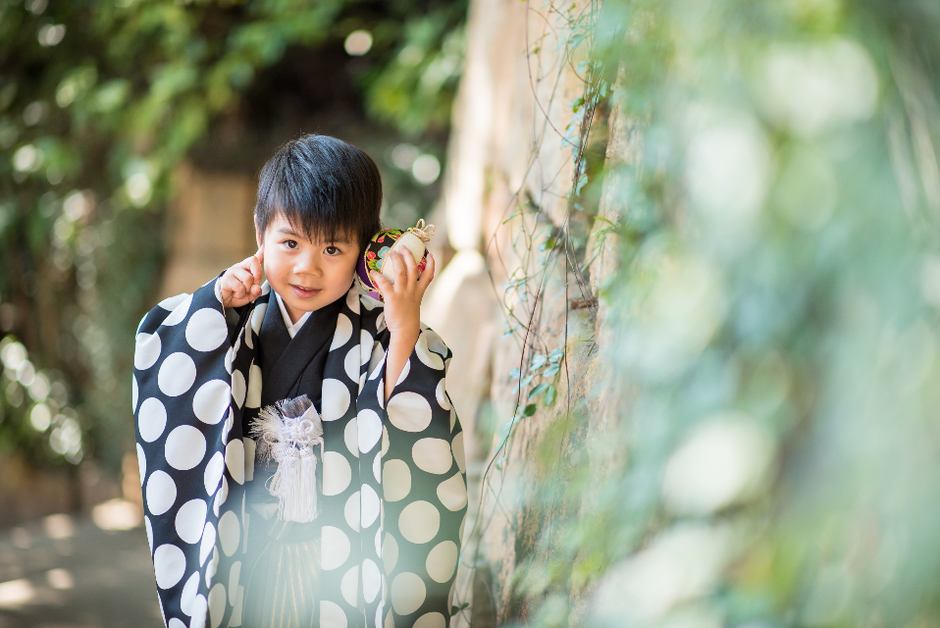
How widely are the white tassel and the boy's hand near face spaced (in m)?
0.16

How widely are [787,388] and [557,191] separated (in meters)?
1.14

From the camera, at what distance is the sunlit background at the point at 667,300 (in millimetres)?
402

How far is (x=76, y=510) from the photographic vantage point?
4238mm

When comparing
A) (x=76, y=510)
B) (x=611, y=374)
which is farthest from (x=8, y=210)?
(x=611, y=374)

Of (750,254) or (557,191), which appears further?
(557,191)

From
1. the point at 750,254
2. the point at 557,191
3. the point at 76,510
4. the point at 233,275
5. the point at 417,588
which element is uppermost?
the point at 557,191

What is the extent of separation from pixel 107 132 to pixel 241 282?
138 inches

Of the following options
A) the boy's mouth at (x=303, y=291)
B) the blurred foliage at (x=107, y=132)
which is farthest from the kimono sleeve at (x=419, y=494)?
the blurred foliage at (x=107, y=132)

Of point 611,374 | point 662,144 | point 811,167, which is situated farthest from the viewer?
point 611,374

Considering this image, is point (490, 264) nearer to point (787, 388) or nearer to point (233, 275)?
point (233, 275)

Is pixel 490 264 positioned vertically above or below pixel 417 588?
above

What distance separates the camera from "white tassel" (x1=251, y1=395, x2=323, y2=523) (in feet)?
4.05

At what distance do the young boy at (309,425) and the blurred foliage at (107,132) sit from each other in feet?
7.11

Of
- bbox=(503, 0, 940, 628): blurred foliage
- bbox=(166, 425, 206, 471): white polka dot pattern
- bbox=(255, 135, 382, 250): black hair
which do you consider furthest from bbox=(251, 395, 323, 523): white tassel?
bbox=(503, 0, 940, 628): blurred foliage
